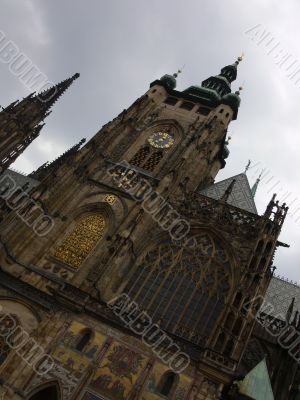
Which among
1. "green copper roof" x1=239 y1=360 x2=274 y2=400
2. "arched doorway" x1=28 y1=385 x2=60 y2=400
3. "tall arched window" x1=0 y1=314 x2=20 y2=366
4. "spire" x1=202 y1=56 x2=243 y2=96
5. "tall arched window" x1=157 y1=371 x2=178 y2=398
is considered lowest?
"arched doorway" x1=28 y1=385 x2=60 y2=400

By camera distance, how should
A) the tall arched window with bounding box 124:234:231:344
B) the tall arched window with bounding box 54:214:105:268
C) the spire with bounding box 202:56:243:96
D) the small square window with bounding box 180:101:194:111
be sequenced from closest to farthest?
the tall arched window with bounding box 124:234:231:344 < the tall arched window with bounding box 54:214:105:268 < the small square window with bounding box 180:101:194:111 < the spire with bounding box 202:56:243:96

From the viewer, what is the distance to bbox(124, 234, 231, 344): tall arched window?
1795 centimetres

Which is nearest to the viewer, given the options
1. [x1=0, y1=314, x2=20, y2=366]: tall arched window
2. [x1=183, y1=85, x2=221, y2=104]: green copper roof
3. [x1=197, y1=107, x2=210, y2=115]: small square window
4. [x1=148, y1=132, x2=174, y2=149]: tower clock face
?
[x1=0, y1=314, x2=20, y2=366]: tall arched window

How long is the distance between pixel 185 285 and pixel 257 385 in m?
4.87

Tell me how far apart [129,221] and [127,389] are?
7.79 metres

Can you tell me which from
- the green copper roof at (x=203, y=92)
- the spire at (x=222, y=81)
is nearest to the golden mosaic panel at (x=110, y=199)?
the green copper roof at (x=203, y=92)

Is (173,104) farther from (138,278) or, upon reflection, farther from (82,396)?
(82,396)

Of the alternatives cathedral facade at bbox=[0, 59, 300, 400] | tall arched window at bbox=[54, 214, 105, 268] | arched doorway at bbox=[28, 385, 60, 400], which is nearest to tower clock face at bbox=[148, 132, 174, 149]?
cathedral facade at bbox=[0, 59, 300, 400]

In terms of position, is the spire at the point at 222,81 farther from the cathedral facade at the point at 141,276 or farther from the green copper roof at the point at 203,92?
the cathedral facade at the point at 141,276

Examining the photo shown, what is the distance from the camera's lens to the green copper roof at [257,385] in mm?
16673

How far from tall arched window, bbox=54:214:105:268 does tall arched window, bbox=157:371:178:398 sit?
6.70m

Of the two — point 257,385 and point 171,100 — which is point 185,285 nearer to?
point 257,385

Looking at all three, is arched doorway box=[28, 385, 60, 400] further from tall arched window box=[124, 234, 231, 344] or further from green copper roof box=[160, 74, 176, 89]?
green copper roof box=[160, 74, 176, 89]

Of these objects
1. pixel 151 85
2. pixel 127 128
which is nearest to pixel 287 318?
pixel 127 128
